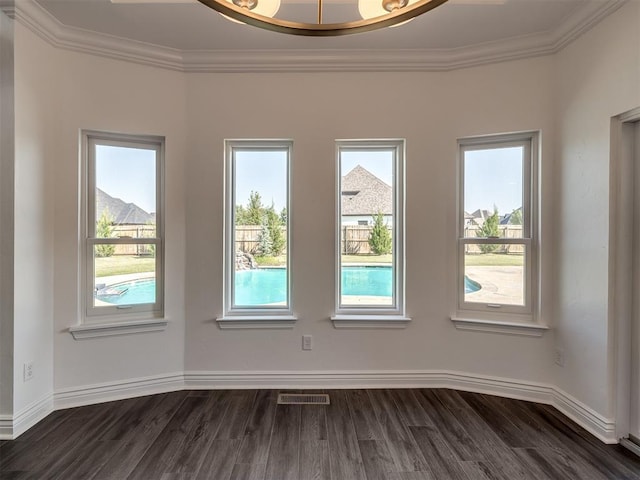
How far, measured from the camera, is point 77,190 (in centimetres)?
255

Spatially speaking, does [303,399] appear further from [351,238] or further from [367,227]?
[367,227]

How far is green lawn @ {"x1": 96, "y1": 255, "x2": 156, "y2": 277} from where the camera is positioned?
2.71 meters

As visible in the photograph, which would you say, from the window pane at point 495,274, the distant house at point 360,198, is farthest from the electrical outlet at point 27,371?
the window pane at point 495,274

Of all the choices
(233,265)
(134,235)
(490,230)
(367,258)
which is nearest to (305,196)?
(367,258)

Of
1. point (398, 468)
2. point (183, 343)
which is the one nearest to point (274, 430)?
point (398, 468)

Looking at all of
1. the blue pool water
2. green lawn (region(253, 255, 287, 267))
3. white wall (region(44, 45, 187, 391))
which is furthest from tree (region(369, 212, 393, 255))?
white wall (region(44, 45, 187, 391))

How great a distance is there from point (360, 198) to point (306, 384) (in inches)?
65.0

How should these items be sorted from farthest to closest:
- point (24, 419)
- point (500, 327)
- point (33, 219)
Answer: point (500, 327), point (33, 219), point (24, 419)

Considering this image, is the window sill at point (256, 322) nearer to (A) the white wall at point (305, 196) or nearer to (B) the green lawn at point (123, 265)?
(A) the white wall at point (305, 196)

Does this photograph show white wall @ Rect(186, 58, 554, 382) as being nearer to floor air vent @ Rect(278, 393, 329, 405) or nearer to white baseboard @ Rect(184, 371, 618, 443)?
white baseboard @ Rect(184, 371, 618, 443)

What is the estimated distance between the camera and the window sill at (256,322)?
2801 millimetres

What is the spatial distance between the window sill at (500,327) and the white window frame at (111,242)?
97.7 inches

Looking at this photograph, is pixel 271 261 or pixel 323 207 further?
pixel 271 261

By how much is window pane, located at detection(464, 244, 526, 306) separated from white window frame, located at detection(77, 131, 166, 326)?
2604 mm
